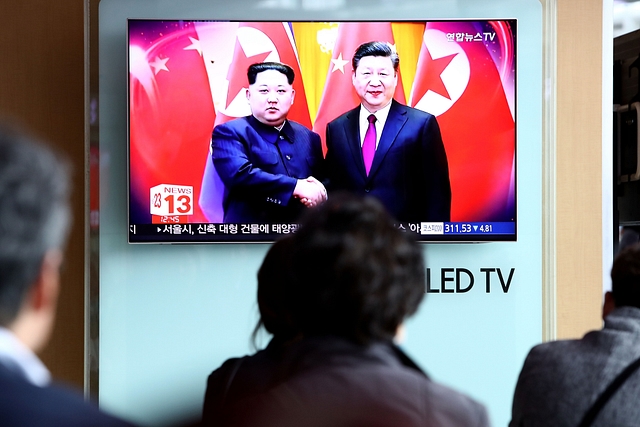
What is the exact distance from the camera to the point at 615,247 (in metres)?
3.65

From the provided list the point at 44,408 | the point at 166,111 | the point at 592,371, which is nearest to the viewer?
the point at 44,408

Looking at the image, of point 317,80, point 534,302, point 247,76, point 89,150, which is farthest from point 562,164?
point 89,150

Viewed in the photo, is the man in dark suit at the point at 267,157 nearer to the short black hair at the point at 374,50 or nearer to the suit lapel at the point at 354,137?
the suit lapel at the point at 354,137

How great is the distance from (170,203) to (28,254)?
8.13 feet

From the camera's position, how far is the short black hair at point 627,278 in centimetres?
186

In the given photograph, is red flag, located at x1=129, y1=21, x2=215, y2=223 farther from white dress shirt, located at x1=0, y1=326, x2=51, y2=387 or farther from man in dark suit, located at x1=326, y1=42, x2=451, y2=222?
white dress shirt, located at x1=0, y1=326, x2=51, y2=387

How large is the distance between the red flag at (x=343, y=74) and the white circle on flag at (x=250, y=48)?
9.9 inches

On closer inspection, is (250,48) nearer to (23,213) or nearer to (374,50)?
(374,50)

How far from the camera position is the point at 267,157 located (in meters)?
3.43

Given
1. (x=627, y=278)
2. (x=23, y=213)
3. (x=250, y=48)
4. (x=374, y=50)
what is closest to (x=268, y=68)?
(x=250, y=48)

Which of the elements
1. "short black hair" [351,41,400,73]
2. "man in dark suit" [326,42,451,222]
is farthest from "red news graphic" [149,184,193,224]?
"short black hair" [351,41,400,73]

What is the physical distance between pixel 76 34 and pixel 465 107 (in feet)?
5.67

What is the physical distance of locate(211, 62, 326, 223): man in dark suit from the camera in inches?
135

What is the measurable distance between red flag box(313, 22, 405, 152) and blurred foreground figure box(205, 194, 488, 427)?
78.9 inches
